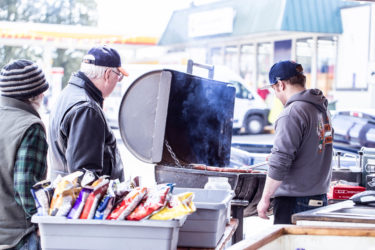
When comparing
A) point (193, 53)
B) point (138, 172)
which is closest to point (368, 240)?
point (138, 172)

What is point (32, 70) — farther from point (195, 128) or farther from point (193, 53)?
point (193, 53)

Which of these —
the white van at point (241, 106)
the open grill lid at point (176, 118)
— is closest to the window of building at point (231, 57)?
the white van at point (241, 106)

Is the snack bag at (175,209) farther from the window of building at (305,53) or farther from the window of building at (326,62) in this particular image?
the window of building at (305,53)

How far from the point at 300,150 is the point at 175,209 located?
1.67 metres

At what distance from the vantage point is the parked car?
7.21 m

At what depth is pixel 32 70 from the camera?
264 cm

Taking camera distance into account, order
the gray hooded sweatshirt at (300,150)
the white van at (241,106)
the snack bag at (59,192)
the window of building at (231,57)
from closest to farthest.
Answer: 1. the snack bag at (59,192)
2. the gray hooded sweatshirt at (300,150)
3. the white van at (241,106)
4. the window of building at (231,57)

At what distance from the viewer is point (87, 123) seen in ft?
9.32

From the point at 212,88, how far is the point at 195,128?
0.36 m

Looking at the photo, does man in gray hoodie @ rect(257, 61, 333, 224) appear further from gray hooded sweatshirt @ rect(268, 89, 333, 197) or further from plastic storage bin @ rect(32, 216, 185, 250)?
plastic storage bin @ rect(32, 216, 185, 250)

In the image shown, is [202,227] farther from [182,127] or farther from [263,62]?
[263,62]

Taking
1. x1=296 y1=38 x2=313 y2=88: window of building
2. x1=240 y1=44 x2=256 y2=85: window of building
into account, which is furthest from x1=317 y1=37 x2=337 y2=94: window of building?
x1=240 y1=44 x2=256 y2=85: window of building

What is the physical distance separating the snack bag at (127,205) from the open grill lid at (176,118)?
1761 millimetres

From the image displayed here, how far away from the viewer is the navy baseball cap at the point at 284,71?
147 inches
